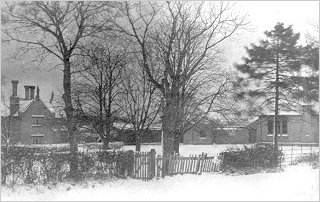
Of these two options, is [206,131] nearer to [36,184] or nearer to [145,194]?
[145,194]

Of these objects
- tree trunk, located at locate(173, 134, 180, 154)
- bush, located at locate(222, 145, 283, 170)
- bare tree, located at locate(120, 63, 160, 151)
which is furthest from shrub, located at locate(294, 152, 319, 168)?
bare tree, located at locate(120, 63, 160, 151)

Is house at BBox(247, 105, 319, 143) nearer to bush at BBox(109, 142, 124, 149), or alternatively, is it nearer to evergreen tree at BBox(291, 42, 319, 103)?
evergreen tree at BBox(291, 42, 319, 103)

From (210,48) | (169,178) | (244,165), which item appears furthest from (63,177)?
(210,48)

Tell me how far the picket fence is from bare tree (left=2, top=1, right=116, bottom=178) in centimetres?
233

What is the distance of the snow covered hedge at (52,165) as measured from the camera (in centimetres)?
1168

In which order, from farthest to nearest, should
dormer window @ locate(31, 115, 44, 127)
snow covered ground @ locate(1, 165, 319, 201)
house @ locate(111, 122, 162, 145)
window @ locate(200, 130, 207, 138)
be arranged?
window @ locate(200, 130, 207, 138) → house @ locate(111, 122, 162, 145) → dormer window @ locate(31, 115, 44, 127) → snow covered ground @ locate(1, 165, 319, 201)

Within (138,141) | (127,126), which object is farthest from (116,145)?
(127,126)

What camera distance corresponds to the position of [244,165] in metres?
15.5

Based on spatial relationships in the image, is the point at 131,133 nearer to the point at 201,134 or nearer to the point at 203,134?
the point at 201,134

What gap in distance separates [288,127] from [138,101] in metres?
Result: 6.72

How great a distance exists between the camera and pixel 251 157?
15625 mm

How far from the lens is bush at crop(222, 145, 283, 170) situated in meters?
15.5

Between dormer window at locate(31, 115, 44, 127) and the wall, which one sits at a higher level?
dormer window at locate(31, 115, 44, 127)

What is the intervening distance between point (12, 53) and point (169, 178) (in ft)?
23.0
